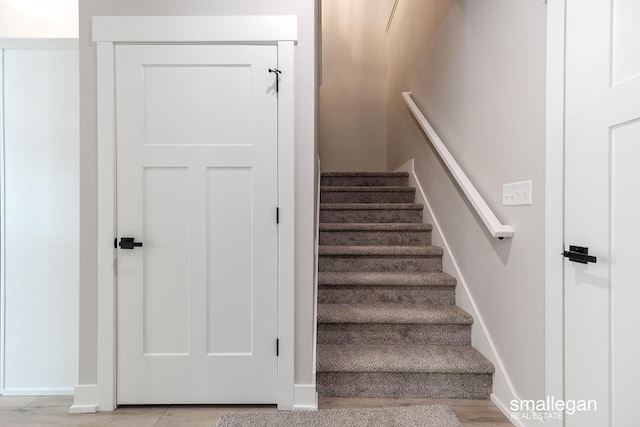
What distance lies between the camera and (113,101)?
5.83ft

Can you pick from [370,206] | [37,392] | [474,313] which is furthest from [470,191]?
[37,392]

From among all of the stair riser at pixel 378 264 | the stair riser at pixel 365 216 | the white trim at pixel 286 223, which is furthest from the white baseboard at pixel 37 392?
the stair riser at pixel 365 216

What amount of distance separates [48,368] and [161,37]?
2.06 metres

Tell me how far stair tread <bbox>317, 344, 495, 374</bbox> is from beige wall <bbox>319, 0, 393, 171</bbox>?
10.1 feet

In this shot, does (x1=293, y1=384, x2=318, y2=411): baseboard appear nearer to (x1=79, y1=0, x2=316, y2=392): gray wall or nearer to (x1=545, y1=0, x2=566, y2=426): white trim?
(x1=79, y1=0, x2=316, y2=392): gray wall

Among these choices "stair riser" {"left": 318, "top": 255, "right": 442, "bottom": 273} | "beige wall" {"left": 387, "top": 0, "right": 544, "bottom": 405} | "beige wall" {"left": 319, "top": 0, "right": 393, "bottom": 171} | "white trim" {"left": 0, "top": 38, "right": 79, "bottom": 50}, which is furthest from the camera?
"beige wall" {"left": 319, "top": 0, "right": 393, "bottom": 171}

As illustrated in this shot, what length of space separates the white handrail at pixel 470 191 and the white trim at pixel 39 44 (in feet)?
8.23

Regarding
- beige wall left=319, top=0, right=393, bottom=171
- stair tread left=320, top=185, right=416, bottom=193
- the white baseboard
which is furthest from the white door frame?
beige wall left=319, top=0, right=393, bottom=171

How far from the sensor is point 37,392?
6.32ft

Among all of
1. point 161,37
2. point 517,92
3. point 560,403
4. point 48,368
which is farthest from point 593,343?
point 48,368

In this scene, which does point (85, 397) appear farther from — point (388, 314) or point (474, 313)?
point (474, 313)

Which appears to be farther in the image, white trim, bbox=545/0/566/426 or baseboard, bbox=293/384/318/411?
baseboard, bbox=293/384/318/411

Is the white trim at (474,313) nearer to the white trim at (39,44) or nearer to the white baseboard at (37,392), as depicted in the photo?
the white baseboard at (37,392)

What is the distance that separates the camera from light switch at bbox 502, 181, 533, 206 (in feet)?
5.17
